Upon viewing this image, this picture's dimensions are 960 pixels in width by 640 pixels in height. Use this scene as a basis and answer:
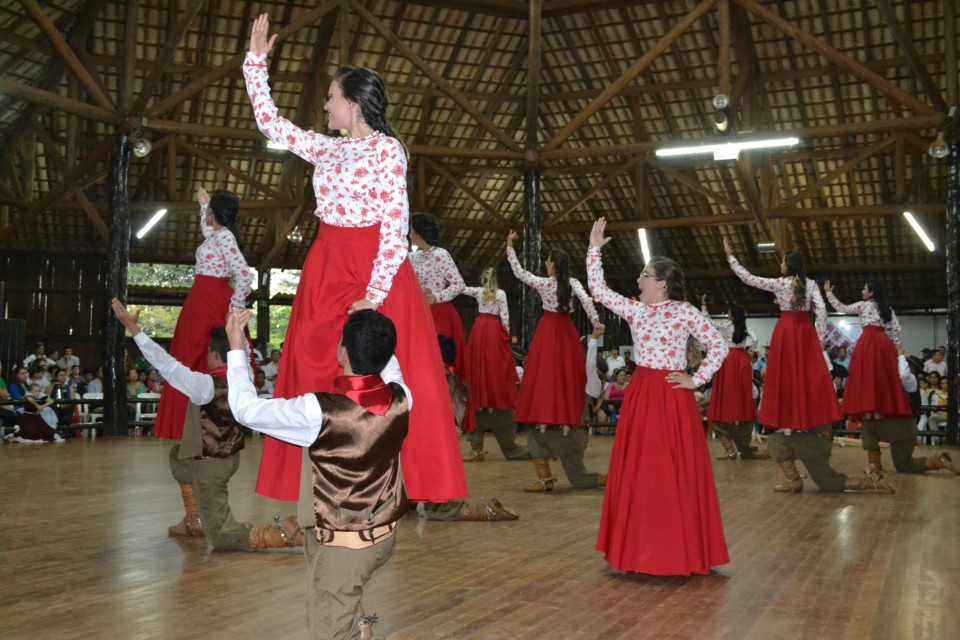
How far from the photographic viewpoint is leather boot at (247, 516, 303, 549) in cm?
413

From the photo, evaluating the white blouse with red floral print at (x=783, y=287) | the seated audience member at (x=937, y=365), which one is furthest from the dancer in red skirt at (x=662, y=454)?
the seated audience member at (x=937, y=365)

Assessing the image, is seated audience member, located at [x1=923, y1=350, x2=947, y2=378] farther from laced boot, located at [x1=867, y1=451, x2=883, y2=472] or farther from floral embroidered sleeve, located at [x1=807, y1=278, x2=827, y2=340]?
floral embroidered sleeve, located at [x1=807, y1=278, x2=827, y2=340]

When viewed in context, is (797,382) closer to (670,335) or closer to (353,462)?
(670,335)

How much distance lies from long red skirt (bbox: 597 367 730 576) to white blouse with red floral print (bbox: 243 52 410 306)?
1570 millimetres

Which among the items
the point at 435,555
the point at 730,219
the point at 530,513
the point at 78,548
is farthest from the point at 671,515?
the point at 730,219

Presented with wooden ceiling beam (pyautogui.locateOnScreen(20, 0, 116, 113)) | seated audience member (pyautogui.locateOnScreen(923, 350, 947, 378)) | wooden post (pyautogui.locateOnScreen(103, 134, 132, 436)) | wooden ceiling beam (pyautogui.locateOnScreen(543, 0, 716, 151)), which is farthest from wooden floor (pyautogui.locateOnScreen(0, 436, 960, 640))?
seated audience member (pyautogui.locateOnScreen(923, 350, 947, 378))

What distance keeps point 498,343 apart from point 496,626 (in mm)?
5702

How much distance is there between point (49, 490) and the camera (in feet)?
19.9

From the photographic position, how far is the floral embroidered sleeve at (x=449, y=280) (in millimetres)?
5301

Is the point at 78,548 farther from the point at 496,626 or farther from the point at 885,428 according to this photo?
the point at 885,428

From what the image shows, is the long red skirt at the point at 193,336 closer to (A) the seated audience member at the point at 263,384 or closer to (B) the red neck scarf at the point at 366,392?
(B) the red neck scarf at the point at 366,392

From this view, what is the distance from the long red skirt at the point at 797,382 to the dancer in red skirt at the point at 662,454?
8.67ft

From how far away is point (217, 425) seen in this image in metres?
4.20

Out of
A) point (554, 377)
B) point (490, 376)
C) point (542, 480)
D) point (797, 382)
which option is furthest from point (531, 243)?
point (542, 480)
